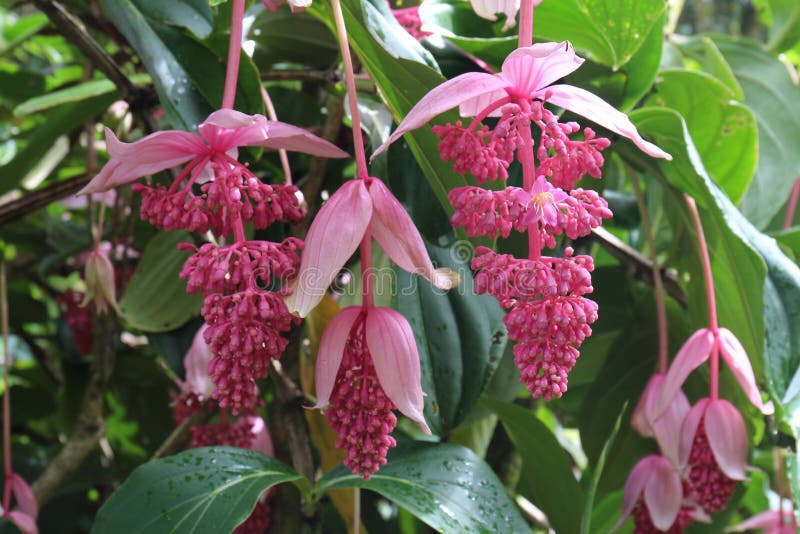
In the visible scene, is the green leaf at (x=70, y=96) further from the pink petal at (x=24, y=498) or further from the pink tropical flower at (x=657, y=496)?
the pink tropical flower at (x=657, y=496)

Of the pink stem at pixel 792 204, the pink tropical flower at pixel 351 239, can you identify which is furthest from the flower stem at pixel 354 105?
the pink stem at pixel 792 204

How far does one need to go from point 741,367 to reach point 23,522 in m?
0.50

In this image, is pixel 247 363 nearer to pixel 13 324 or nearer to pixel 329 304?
pixel 329 304

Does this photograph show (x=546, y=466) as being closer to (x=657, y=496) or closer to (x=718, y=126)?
(x=657, y=496)

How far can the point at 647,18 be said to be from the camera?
1.69ft

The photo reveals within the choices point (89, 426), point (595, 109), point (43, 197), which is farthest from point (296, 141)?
point (89, 426)

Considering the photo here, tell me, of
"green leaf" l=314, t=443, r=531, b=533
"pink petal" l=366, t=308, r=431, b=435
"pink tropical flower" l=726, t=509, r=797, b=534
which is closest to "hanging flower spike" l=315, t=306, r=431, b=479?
"pink petal" l=366, t=308, r=431, b=435

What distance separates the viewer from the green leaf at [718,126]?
1.97 feet

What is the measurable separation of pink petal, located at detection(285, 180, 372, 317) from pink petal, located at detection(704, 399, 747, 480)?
30 cm

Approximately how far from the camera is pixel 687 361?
0.52 meters

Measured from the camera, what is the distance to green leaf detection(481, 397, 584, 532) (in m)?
0.58

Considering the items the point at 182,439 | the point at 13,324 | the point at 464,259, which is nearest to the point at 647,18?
the point at 464,259

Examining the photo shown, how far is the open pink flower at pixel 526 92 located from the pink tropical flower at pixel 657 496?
0.99 feet

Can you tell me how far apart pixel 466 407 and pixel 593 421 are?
266 millimetres
